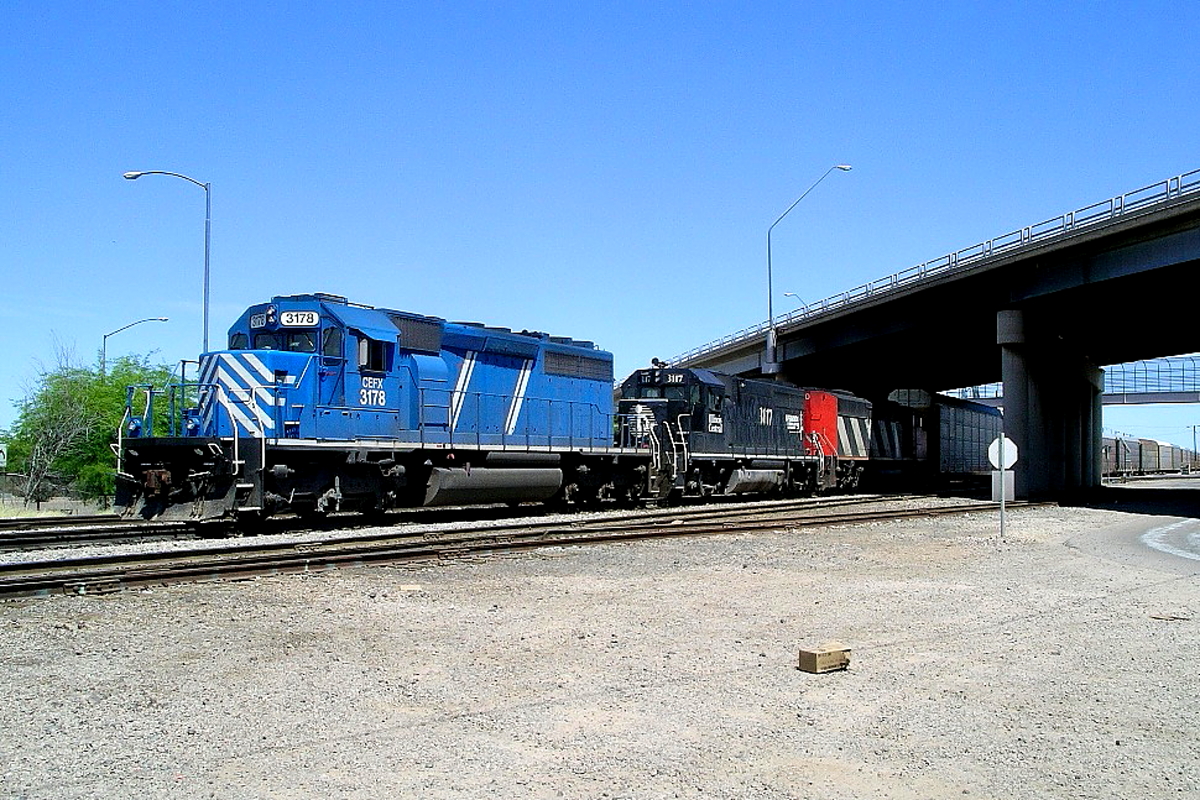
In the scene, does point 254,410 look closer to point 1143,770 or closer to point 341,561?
point 341,561

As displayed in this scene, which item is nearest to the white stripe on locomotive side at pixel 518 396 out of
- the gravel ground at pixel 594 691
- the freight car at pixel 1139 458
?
the gravel ground at pixel 594 691

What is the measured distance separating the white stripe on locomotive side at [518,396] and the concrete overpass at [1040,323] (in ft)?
53.5

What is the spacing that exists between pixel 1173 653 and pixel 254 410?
1177 centimetres

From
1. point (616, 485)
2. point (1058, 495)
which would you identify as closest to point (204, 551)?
point (616, 485)

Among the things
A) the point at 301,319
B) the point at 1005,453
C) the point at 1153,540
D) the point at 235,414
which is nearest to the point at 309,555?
the point at 235,414

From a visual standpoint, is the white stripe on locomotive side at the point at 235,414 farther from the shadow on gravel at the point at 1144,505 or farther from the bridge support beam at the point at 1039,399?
the bridge support beam at the point at 1039,399

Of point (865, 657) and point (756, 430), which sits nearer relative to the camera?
point (865, 657)

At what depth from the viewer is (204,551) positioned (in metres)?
11.8

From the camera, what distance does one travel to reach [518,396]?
19781 mm

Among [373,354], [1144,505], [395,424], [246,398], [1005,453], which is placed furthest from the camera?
[1144,505]

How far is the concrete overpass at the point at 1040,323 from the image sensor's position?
2656cm

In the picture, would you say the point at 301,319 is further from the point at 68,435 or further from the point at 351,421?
the point at 68,435

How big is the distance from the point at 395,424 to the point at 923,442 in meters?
28.7

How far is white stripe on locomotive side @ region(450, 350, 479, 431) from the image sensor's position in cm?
1803
